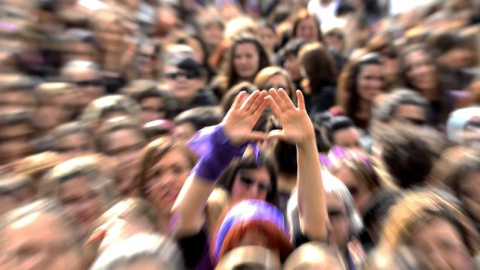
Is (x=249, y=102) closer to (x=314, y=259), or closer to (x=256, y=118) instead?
(x=256, y=118)

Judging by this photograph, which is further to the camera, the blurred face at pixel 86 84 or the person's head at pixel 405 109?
the blurred face at pixel 86 84

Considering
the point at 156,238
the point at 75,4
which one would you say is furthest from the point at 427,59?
the point at 75,4

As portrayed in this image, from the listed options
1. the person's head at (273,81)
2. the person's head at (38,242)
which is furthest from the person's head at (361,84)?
the person's head at (38,242)

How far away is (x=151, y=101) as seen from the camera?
10.6 feet

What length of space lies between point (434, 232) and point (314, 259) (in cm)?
42

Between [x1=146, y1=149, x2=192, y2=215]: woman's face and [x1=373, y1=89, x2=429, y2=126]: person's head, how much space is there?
1.27m

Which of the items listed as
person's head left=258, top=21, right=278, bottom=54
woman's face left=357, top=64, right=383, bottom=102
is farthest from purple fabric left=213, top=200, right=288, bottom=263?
person's head left=258, top=21, right=278, bottom=54

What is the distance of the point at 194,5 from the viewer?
5980 mm

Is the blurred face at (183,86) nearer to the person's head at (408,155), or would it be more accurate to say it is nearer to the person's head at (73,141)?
the person's head at (73,141)

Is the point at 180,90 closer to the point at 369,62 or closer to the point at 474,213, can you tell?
the point at 369,62

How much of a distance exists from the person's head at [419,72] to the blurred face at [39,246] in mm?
2515

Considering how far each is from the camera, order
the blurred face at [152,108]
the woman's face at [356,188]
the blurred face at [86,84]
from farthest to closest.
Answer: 1. the blurred face at [86,84]
2. the blurred face at [152,108]
3. the woman's face at [356,188]

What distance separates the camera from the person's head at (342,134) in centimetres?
265

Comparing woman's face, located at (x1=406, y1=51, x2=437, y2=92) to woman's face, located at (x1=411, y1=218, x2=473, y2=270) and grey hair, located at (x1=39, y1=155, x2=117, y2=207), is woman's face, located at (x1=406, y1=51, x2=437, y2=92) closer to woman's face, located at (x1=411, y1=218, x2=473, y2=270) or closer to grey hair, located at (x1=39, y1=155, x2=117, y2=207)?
woman's face, located at (x1=411, y1=218, x2=473, y2=270)
